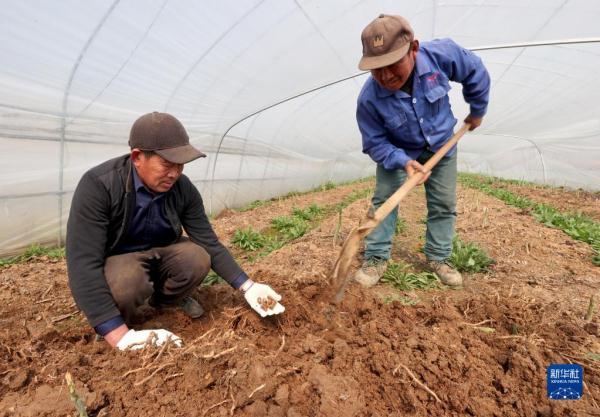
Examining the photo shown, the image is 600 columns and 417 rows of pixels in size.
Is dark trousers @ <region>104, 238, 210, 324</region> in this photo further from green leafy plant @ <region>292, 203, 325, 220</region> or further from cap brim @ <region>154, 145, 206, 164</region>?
green leafy plant @ <region>292, 203, 325, 220</region>

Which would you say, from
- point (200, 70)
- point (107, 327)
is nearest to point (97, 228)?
point (107, 327)

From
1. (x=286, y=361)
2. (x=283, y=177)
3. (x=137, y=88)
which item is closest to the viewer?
(x=286, y=361)

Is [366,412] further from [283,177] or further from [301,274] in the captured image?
[283,177]

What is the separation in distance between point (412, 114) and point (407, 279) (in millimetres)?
1254

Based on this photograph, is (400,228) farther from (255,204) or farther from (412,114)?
Result: (255,204)

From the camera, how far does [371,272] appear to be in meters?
2.93

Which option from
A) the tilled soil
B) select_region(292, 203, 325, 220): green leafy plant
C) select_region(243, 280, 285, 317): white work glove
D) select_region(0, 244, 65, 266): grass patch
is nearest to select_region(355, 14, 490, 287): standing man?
the tilled soil

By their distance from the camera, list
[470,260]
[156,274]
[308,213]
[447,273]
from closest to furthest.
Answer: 1. [156,274]
2. [447,273]
3. [470,260]
4. [308,213]

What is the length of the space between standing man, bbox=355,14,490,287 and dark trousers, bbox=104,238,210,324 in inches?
49.6

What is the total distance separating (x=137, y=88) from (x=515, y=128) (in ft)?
33.9

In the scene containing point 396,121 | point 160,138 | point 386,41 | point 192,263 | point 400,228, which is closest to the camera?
point 160,138

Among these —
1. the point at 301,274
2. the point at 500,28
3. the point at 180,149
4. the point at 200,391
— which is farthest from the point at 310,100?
the point at 200,391

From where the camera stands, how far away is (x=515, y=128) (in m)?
10.8

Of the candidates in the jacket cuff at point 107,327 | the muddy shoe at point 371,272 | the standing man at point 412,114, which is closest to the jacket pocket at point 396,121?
the standing man at point 412,114
